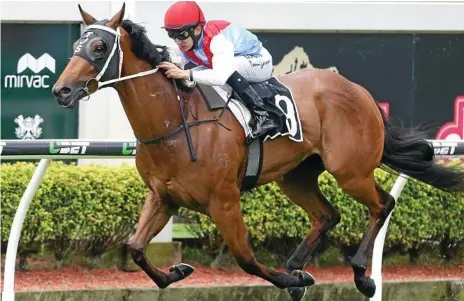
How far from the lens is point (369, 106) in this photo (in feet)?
23.6

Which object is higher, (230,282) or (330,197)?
(330,197)

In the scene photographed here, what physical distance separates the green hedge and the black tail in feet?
3.81

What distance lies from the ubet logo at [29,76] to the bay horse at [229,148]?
10.5 ft

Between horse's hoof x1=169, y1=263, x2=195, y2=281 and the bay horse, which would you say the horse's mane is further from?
horse's hoof x1=169, y1=263, x2=195, y2=281

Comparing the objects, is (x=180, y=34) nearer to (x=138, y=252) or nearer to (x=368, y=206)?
(x=138, y=252)

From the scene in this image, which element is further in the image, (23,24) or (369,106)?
(23,24)

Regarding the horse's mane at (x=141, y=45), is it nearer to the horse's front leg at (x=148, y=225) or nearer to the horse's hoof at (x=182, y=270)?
the horse's front leg at (x=148, y=225)

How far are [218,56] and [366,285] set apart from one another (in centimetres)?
165

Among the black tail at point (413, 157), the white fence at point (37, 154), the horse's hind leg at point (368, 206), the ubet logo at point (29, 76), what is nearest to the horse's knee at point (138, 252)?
the white fence at point (37, 154)

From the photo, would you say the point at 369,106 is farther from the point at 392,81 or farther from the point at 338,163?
the point at 392,81

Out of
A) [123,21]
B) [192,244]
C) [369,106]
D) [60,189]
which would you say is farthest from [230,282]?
[123,21]

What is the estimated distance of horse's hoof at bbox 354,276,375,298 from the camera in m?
7.14

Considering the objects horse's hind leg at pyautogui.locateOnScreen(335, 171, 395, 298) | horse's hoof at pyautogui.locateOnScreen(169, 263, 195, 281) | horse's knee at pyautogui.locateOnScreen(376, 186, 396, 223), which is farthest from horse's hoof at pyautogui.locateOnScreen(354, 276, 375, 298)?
horse's hoof at pyautogui.locateOnScreen(169, 263, 195, 281)

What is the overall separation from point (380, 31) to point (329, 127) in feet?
12.1
